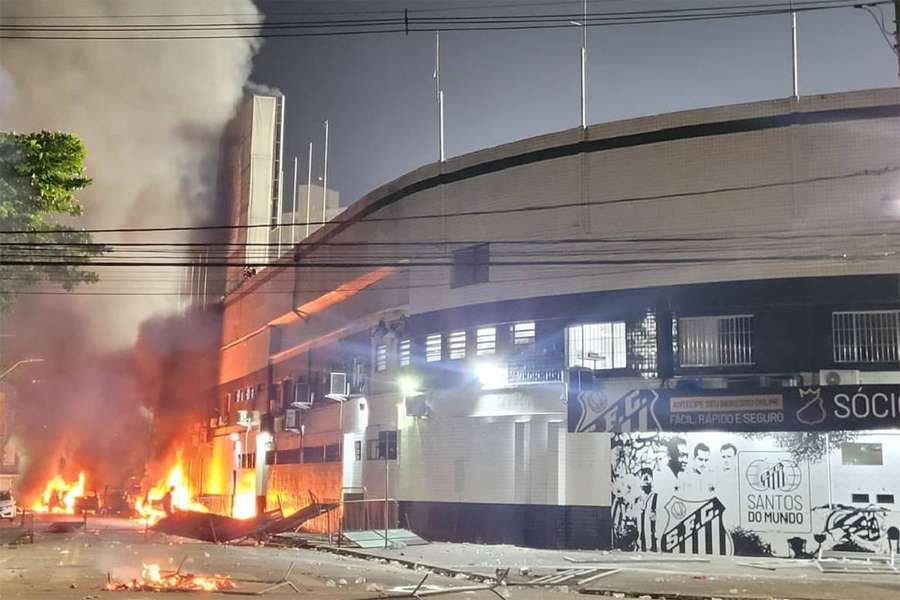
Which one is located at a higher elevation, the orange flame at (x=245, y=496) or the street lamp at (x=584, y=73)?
the street lamp at (x=584, y=73)

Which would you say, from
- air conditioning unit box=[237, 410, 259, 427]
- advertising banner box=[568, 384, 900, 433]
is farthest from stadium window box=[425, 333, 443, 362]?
air conditioning unit box=[237, 410, 259, 427]

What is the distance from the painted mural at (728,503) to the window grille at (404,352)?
7.67m

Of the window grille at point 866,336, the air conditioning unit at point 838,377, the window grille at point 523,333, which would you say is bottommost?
the air conditioning unit at point 838,377

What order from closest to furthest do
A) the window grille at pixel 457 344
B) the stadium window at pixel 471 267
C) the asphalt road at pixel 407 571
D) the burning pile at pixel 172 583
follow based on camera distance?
the burning pile at pixel 172 583 → the asphalt road at pixel 407 571 → the stadium window at pixel 471 267 → the window grille at pixel 457 344

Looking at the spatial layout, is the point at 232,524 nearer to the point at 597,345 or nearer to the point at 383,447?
the point at 383,447

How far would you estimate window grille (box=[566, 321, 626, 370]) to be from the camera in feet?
76.1

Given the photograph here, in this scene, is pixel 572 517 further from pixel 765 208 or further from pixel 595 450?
pixel 765 208

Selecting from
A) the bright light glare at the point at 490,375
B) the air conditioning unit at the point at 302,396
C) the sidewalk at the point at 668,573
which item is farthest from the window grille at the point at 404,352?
the air conditioning unit at the point at 302,396

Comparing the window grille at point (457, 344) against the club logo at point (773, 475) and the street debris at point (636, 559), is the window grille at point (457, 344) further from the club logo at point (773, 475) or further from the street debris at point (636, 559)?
the club logo at point (773, 475)

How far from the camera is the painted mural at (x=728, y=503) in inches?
808

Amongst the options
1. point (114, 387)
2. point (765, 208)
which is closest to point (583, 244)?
point (765, 208)

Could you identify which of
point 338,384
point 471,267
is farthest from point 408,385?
point 471,267

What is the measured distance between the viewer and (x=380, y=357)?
30.3 meters

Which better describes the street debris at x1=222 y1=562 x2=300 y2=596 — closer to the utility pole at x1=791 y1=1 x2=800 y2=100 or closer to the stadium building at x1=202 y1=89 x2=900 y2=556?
the stadium building at x1=202 y1=89 x2=900 y2=556
